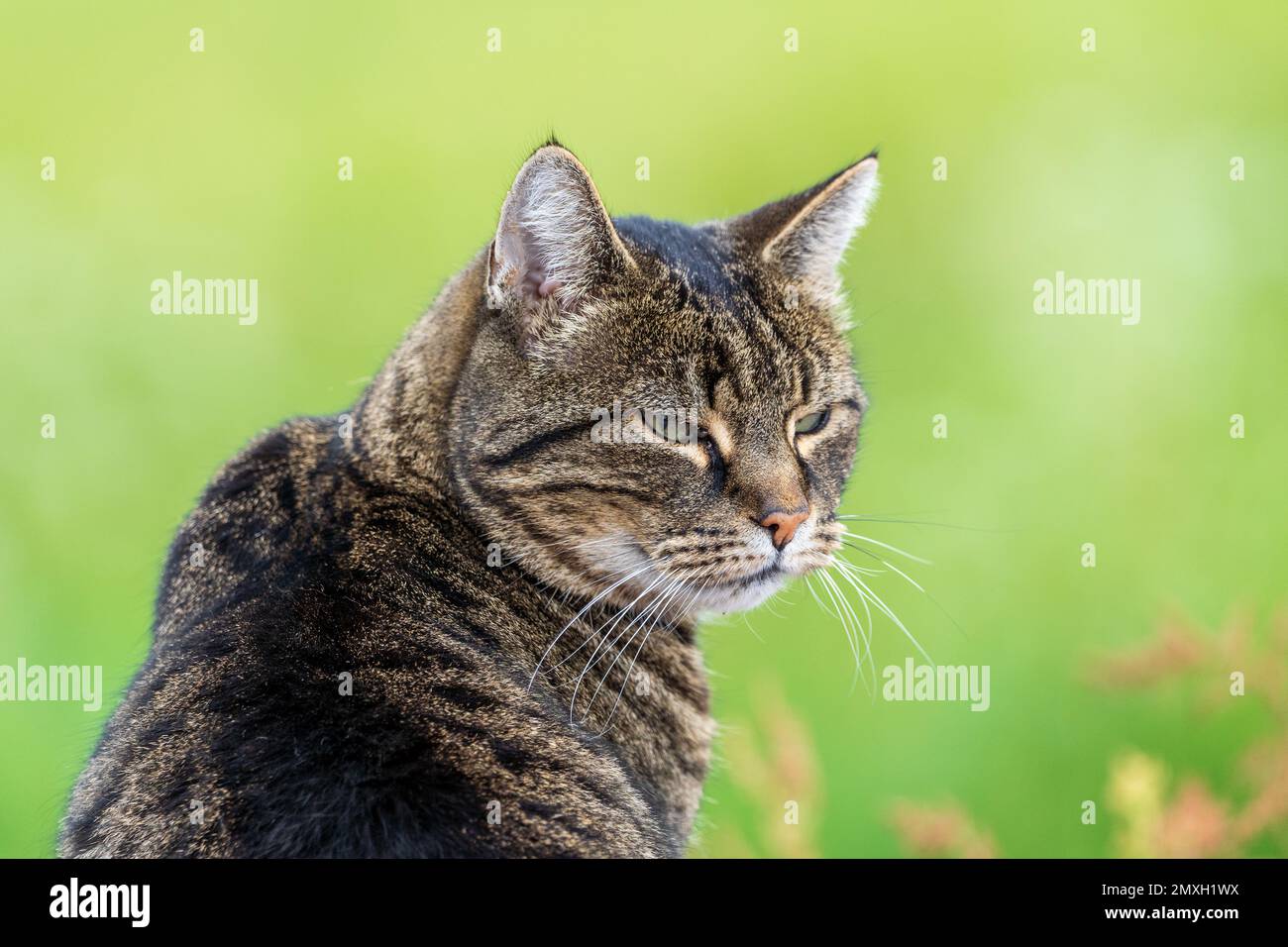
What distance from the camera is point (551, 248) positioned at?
3277 millimetres

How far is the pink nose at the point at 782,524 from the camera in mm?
3260

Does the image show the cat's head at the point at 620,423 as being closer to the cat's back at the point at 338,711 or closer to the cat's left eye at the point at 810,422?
the cat's left eye at the point at 810,422

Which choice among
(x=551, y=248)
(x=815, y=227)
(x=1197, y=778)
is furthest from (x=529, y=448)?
(x=1197, y=778)

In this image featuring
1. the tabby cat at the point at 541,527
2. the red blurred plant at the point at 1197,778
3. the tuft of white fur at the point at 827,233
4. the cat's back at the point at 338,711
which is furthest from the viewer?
the tuft of white fur at the point at 827,233

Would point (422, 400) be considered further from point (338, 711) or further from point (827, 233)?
point (827, 233)

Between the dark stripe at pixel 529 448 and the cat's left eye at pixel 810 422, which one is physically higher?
the cat's left eye at pixel 810 422

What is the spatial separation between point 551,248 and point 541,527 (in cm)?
62

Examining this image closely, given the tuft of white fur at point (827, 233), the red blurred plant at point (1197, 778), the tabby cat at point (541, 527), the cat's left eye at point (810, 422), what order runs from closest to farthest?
1. the tabby cat at point (541, 527)
2. the red blurred plant at point (1197, 778)
3. the cat's left eye at point (810, 422)
4. the tuft of white fur at point (827, 233)

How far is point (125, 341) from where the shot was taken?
6570mm

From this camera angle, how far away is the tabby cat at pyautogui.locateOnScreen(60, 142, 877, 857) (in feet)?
8.73

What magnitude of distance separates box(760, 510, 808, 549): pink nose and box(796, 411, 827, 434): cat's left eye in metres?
0.31

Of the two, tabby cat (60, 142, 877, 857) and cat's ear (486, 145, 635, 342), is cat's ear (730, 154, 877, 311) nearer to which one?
tabby cat (60, 142, 877, 857)

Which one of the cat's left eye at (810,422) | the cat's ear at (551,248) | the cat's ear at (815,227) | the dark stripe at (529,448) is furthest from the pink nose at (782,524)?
the cat's ear at (815,227)
